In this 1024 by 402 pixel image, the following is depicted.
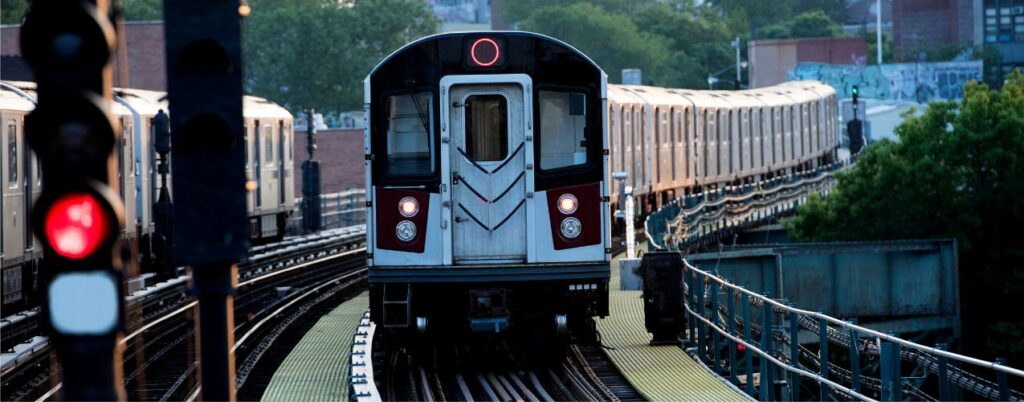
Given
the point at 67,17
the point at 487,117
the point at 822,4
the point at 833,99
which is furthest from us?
the point at 822,4

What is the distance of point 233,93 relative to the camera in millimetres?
5129

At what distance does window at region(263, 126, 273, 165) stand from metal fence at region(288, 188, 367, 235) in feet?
33.5

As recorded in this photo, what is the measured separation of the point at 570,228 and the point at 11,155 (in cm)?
774

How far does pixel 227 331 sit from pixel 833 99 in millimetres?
59202

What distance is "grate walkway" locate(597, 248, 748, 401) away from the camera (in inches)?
535

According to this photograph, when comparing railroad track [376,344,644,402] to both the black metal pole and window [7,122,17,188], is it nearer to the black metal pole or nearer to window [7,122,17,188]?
window [7,122,17,188]

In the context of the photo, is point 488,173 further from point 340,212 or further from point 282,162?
point 340,212

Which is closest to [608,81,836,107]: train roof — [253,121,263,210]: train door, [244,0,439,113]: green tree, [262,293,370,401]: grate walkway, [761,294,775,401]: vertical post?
[253,121,263,210]: train door

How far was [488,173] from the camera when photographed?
48.8ft

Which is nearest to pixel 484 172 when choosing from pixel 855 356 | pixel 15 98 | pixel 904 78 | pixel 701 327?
pixel 701 327

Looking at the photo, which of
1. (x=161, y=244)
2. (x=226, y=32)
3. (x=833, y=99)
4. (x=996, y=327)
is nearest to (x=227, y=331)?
(x=226, y=32)

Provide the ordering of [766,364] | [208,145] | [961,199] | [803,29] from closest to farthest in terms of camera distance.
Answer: [208,145]
[766,364]
[961,199]
[803,29]

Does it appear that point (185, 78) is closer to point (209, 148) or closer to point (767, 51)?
point (209, 148)

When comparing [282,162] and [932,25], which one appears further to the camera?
[932,25]
